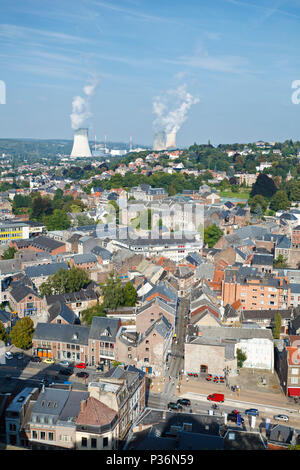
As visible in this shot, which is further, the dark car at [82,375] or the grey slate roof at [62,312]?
the grey slate roof at [62,312]

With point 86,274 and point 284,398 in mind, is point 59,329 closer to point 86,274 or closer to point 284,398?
point 86,274

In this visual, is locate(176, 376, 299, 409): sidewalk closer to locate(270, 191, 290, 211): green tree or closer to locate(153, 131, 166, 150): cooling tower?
locate(270, 191, 290, 211): green tree

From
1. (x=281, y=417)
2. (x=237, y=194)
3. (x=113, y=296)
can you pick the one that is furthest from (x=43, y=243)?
(x=237, y=194)

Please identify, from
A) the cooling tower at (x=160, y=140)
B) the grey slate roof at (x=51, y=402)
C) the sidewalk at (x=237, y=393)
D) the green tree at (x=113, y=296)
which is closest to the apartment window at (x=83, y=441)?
the grey slate roof at (x=51, y=402)

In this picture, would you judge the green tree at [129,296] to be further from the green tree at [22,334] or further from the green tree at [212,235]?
the green tree at [212,235]

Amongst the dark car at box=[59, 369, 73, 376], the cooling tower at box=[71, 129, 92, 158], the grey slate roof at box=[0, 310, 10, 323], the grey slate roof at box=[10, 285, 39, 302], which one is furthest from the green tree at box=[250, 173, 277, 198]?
the cooling tower at box=[71, 129, 92, 158]

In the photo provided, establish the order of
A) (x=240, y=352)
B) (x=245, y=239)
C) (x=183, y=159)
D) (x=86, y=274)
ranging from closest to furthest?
(x=240, y=352) → (x=86, y=274) → (x=245, y=239) → (x=183, y=159)

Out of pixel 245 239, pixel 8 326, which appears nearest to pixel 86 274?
pixel 8 326
